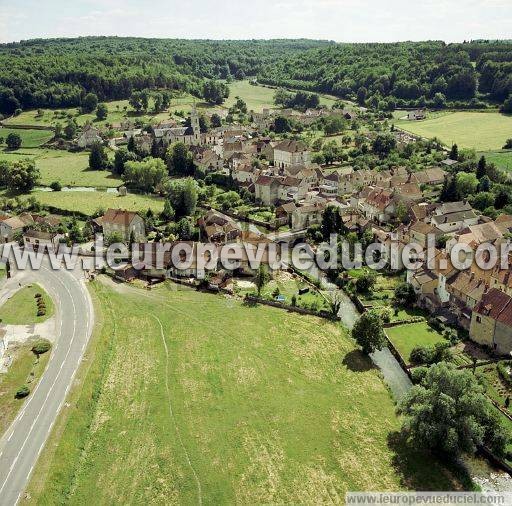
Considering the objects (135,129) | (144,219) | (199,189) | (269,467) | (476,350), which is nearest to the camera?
(269,467)

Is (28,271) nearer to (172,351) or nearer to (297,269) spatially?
(172,351)

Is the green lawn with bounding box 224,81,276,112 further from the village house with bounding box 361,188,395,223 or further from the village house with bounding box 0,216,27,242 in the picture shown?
the village house with bounding box 0,216,27,242

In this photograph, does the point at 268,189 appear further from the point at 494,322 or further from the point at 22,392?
the point at 22,392

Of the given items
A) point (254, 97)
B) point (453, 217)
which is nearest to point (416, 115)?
point (254, 97)

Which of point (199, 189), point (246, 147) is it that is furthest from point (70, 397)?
point (246, 147)

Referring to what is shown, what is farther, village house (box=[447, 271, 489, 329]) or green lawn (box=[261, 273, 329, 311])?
green lawn (box=[261, 273, 329, 311])

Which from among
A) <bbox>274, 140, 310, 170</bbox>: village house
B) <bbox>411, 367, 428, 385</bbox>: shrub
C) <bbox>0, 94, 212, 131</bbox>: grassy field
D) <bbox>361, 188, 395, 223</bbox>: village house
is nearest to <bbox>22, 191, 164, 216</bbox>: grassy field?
<bbox>274, 140, 310, 170</bbox>: village house
